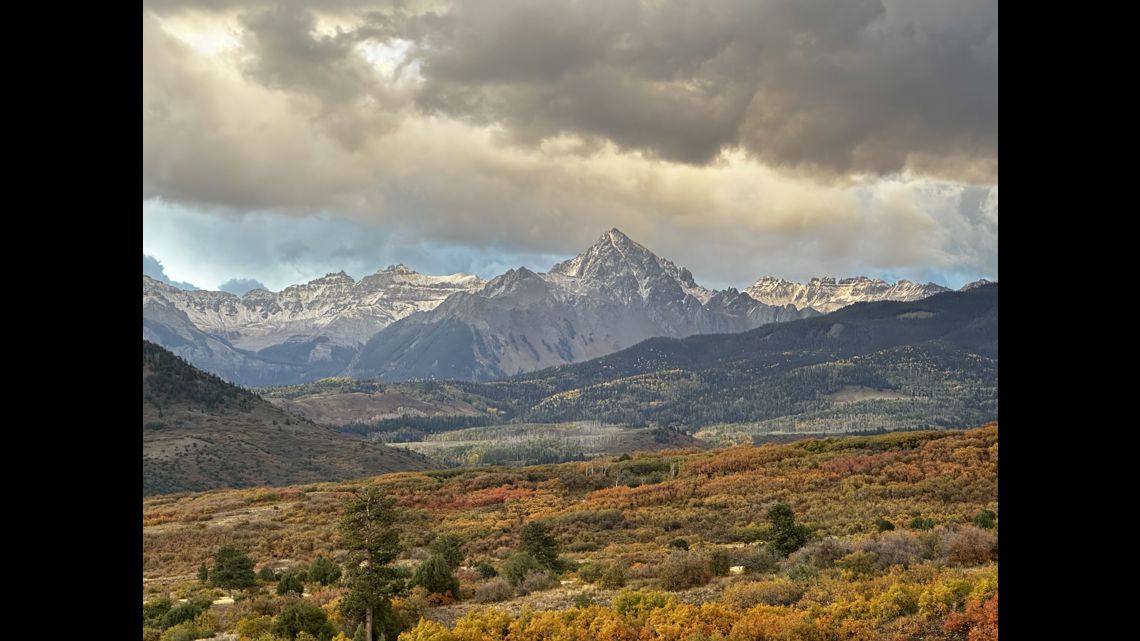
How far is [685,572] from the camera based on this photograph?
20016mm

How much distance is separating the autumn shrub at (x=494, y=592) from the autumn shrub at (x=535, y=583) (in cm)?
39

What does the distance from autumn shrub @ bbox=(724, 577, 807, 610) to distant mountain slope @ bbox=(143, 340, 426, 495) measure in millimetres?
90006

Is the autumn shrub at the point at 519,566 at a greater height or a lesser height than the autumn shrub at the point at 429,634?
lesser

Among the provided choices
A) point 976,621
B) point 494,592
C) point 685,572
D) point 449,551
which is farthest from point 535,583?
point 976,621

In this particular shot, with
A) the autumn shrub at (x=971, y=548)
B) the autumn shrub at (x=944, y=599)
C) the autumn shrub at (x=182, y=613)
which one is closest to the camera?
the autumn shrub at (x=944, y=599)

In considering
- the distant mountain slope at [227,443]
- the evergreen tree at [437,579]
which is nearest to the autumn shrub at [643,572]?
the evergreen tree at [437,579]

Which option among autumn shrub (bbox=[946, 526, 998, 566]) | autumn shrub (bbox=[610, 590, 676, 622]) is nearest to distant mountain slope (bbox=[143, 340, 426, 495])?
autumn shrub (bbox=[610, 590, 676, 622])

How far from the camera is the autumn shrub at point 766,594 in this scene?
53.6 feet

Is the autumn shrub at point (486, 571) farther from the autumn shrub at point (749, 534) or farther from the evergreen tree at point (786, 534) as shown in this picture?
the autumn shrub at point (749, 534)

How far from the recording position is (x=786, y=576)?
1842cm
